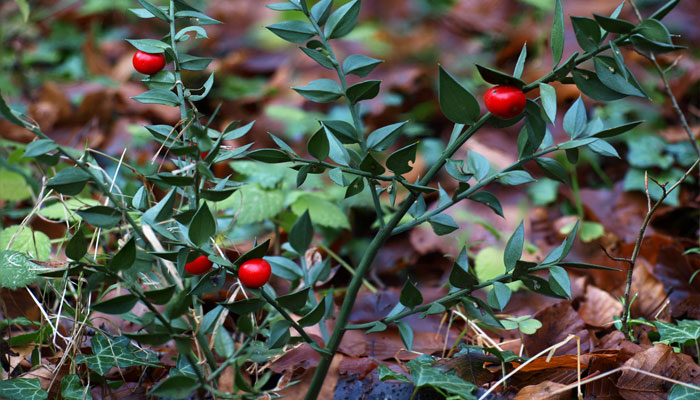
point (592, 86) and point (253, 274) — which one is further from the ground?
point (592, 86)

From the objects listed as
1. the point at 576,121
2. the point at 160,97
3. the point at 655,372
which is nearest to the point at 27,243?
the point at 160,97

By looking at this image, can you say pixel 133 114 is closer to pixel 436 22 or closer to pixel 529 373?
pixel 436 22

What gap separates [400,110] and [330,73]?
1.54 ft

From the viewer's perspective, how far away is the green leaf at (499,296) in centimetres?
72

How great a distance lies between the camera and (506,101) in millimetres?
620

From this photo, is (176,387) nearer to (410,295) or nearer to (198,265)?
(198,265)

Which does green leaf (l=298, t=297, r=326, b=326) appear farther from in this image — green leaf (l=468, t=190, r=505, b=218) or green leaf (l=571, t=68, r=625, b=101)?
green leaf (l=571, t=68, r=625, b=101)

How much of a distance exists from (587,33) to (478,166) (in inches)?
8.4

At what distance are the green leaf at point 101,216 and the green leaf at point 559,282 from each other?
1.65 feet

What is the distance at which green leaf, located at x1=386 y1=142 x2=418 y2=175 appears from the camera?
2.15 feet

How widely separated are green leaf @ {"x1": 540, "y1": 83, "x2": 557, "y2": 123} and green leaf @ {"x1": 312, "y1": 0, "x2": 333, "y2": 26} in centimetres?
29

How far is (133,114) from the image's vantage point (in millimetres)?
2332

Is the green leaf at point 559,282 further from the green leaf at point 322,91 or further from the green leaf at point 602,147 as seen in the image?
the green leaf at point 322,91

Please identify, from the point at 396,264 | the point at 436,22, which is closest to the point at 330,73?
the point at 436,22
